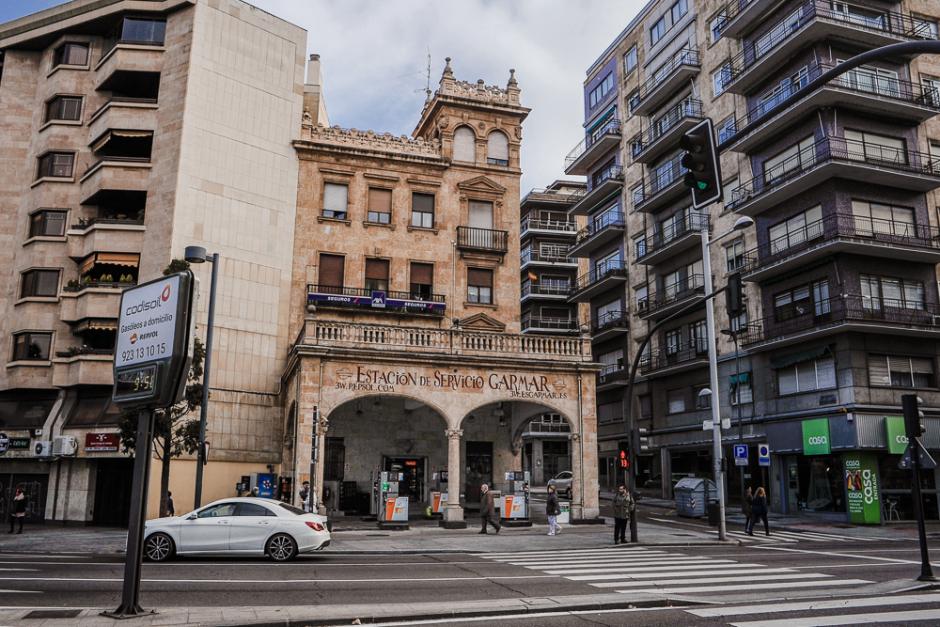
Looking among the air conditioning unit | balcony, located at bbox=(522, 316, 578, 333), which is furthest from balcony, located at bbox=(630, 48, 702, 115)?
the air conditioning unit

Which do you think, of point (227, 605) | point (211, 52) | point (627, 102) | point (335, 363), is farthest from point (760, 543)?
point (627, 102)

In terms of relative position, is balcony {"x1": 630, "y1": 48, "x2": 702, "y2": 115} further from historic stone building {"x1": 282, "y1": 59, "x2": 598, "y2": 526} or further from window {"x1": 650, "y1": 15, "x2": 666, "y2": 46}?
historic stone building {"x1": 282, "y1": 59, "x2": 598, "y2": 526}

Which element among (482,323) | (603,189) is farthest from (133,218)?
(603,189)

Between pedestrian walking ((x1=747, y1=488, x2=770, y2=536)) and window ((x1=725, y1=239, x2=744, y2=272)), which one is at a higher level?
window ((x1=725, y1=239, x2=744, y2=272))

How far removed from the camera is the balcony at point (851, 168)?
101ft

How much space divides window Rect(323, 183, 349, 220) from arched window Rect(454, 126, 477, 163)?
5623 millimetres

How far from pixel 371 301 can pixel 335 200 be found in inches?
206

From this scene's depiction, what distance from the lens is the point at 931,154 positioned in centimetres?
3359

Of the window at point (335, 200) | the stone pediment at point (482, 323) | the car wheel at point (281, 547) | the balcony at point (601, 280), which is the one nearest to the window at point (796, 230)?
the stone pediment at point (482, 323)

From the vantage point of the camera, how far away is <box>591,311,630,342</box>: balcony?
156 feet

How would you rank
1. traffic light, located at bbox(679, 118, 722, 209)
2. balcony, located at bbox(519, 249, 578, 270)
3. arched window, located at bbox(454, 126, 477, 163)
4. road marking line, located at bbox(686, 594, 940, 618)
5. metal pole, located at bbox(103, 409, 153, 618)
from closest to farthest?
metal pole, located at bbox(103, 409, 153, 618) → road marking line, located at bbox(686, 594, 940, 618) → traffic light, located at bbox(679, 118, 722, 209) → arched window, located at bbox(454, 126, 477, 163) → balcony, located at bbox(519, 249, 578, 270)

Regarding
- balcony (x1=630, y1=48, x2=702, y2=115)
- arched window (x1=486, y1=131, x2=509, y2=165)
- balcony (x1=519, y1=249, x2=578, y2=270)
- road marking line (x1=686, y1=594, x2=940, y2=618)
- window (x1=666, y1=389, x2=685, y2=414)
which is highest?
balcony (x1=630, y1=48, x2=702, y2=115)

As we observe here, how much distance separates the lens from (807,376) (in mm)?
32625

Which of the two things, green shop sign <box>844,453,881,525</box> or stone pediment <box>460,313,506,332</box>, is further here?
stone pediment <box>460,313,506,332</box>
